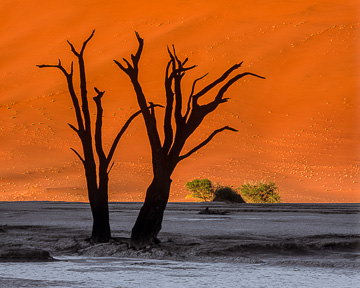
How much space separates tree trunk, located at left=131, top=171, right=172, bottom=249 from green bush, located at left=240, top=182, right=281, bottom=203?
40877mm

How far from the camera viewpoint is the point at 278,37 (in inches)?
4075

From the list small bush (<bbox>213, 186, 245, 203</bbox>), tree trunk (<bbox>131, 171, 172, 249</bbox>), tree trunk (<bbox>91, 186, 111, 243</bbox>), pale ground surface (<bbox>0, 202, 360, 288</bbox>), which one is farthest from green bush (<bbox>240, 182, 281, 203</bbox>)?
tree trunk (<bbox>131, 171, 172, 249</bbox>)

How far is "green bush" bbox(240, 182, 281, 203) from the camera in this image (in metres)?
58.7

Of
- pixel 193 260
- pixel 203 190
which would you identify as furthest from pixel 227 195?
pixel 193 260

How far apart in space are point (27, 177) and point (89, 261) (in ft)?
212

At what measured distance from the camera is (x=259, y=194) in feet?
194

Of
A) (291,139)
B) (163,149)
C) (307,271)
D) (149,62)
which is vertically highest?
(149,62)

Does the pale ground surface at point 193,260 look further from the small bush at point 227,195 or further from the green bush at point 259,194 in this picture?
the green bush at point 259,194

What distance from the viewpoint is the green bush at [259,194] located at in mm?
58719

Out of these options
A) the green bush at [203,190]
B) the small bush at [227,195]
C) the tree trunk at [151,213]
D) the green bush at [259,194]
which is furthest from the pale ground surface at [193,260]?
the green bush at [203,190]

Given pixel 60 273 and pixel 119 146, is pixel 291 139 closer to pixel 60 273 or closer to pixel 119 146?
pixel 119 146

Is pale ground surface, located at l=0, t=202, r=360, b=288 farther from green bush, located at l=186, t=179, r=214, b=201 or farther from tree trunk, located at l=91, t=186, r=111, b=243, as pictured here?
green bush, located at l=186, t=179, r=214, b=201

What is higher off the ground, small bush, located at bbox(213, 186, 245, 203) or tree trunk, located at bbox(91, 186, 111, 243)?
small bush, located at bbox(213, 186, 245, 203)

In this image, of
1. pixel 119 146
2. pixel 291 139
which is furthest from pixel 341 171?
pixel 119 146
